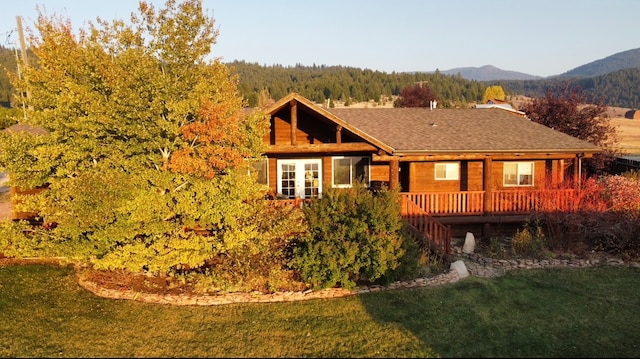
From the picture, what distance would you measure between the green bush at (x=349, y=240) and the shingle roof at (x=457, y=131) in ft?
17.0

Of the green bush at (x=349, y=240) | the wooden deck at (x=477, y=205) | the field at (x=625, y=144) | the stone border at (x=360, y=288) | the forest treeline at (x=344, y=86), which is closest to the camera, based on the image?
the stone border at (x=360, y=288)

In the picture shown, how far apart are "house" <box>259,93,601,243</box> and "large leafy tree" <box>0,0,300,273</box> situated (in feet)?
14.4

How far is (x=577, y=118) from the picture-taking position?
2606 centimetres

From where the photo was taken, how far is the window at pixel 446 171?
1967 cm

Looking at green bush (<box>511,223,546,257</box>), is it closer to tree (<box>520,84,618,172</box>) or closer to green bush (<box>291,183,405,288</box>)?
green bush (<box>291,183,405,288</box>)

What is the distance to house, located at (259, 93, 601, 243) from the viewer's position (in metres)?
16.9

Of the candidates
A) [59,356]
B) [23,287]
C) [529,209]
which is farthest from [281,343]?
[529,209]

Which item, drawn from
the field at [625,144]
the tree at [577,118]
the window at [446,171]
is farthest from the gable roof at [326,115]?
the tree at [577,118]

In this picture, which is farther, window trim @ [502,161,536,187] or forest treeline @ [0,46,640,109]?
forest treeline @ [0,46,640,109]

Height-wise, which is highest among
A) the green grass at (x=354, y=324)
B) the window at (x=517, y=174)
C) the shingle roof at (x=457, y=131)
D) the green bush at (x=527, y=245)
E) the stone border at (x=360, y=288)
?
the shingle roof at (x=457, y=131)

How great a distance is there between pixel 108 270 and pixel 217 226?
3.12 meters

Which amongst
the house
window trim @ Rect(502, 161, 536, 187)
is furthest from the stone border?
window trim @ Rect(502, 161, 536, 187)

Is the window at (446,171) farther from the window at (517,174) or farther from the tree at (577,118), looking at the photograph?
the tree at (577,118)

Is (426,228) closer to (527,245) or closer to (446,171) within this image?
(527,245)
